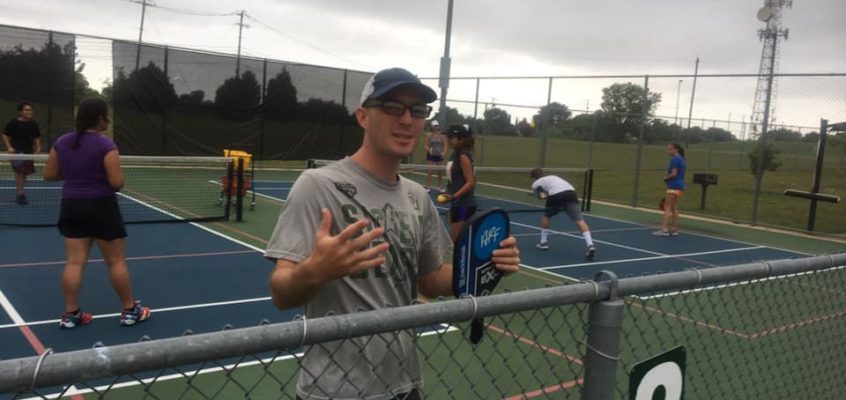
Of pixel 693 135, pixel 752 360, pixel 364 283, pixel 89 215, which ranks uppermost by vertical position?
pixel 693 135

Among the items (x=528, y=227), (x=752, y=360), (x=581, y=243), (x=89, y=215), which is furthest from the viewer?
(x=528, y=227)

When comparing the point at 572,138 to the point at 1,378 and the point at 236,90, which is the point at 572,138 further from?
the point at 1,378

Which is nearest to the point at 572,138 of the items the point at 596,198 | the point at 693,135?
the point at 596,198

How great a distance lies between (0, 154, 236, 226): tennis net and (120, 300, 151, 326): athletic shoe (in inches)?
151

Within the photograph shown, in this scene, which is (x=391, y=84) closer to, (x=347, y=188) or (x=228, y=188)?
(x=347, y=188)

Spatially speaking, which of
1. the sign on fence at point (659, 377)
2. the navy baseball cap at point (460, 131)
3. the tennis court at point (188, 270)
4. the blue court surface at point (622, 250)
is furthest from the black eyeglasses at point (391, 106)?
the blue court surface at point (622, 250)

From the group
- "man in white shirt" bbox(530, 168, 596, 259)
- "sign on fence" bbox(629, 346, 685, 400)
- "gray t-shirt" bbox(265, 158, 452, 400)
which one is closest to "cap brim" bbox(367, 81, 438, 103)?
"gray t-shirt" bbox(265, 158, 452, 400)

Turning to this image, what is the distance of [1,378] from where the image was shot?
1190 millimetres

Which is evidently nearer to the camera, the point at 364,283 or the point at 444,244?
the point at 364,283

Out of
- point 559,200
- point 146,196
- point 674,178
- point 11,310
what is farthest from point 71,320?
point 674,178

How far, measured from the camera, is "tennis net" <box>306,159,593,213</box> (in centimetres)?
1688

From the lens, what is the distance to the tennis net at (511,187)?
16875 mm

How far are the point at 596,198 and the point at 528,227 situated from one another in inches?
308

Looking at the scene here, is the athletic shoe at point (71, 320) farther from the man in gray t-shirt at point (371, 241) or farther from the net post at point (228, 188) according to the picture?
the net post at point (228, 188)
